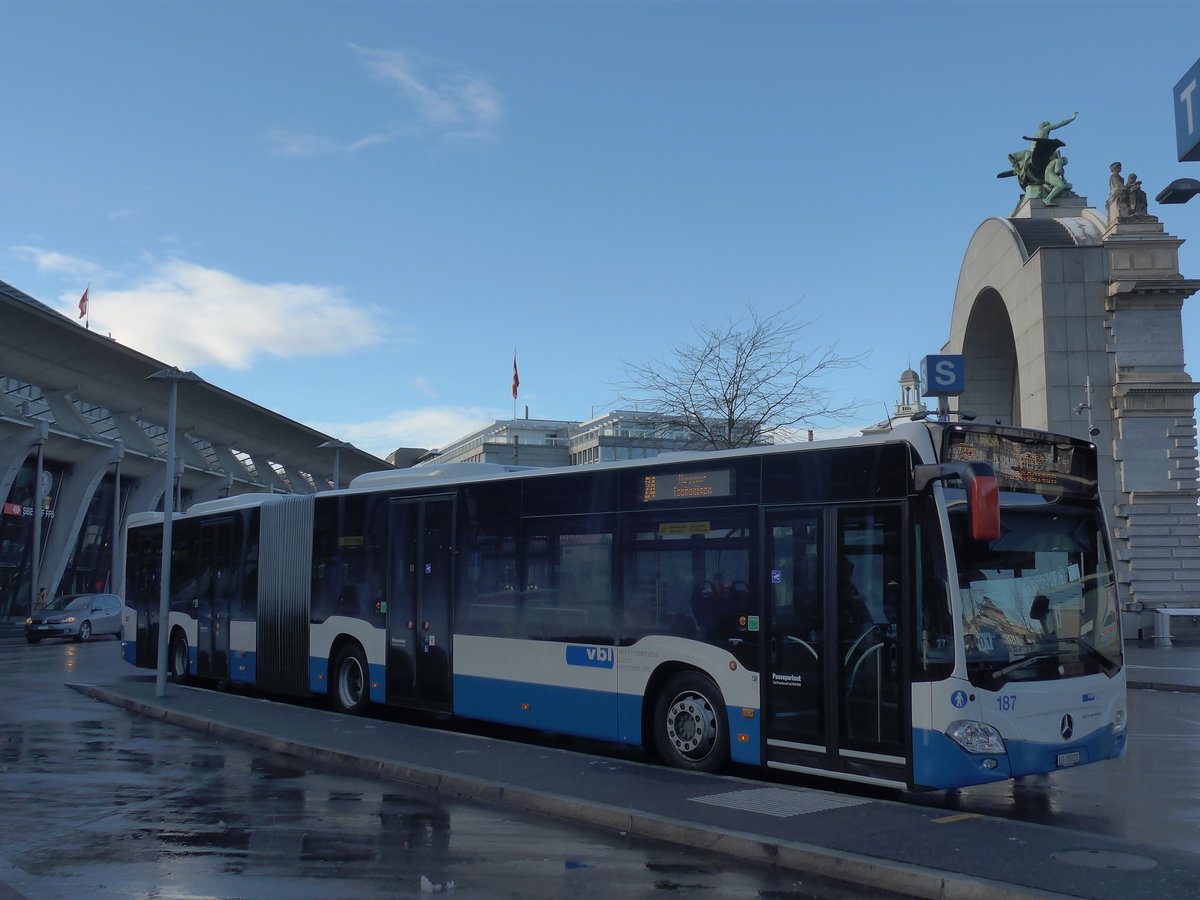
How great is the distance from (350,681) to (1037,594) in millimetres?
10158

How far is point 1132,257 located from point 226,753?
36636 millimetres

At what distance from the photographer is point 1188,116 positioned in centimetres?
988

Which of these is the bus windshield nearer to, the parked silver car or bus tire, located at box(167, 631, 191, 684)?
bus tire, located at box(167, 631, 191, 684)

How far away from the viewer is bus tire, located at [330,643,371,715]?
51.5 ft

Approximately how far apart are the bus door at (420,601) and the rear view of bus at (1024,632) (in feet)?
22.6

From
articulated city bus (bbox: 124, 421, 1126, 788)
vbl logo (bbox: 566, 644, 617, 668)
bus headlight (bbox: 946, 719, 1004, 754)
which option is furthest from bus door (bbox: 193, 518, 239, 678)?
bus headlight (bbox: 946, 719, 1004, 754)

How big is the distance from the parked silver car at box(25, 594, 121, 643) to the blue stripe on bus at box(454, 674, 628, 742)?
29136mm

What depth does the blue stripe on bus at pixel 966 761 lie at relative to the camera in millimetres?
8641

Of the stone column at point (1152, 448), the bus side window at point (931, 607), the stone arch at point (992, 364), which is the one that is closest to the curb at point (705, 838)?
the bus side window at point (931, 607)

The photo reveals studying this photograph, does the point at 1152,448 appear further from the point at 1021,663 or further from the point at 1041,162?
the point at 1021,663

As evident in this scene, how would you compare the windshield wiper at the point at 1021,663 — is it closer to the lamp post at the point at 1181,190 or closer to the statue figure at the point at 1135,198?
the lamp post at the point at 1181,190

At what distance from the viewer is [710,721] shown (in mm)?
10695

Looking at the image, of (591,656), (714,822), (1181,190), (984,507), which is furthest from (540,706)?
(1181,190)

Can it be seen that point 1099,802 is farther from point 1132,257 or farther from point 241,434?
point 241,434
